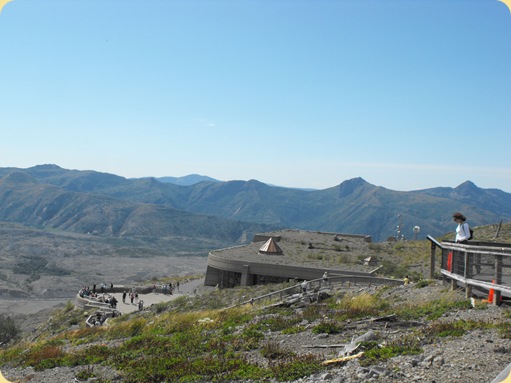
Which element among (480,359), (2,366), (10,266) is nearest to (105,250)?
(10,266)

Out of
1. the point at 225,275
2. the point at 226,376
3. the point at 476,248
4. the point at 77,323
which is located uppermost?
the point at 476,248

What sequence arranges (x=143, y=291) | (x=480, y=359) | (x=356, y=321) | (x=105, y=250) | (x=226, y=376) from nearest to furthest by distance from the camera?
(x=480, y=359), (x=226, y=376), (x=356, y=321), (x=143, y=291), (x=105, y=250)

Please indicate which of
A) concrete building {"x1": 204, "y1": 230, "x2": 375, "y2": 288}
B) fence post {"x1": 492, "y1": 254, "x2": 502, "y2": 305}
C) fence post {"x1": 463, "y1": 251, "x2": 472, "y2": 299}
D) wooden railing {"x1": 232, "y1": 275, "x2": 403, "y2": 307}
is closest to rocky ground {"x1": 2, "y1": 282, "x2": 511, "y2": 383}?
fence post {"x1": 492, "y1": 254, "x2": 502, "y2": 305}

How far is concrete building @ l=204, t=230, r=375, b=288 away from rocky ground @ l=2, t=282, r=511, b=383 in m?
22.4

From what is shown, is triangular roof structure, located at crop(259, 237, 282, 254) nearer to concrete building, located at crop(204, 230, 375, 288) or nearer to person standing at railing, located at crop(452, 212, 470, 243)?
concrete building, located at crop(204, 230, 375, 288)

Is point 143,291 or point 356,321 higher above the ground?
point 356,321

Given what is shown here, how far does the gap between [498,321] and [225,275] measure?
32.1 m

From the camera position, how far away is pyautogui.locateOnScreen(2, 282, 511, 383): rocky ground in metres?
8.00

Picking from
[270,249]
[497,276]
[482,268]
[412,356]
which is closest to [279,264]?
[270,249]

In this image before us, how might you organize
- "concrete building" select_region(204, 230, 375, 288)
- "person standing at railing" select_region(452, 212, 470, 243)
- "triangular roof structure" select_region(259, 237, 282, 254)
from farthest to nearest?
"triangular roof structure" select_region(259, 237, 282, 254) → "concrete building" select_region(204, 230, 375, 288) → "person standing at railing" select_region(452, 212, 470, 243)

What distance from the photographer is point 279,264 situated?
37.8m

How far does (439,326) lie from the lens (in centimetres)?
1053

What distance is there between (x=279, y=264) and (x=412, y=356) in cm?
2902

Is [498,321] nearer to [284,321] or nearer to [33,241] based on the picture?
→ [284,321]
